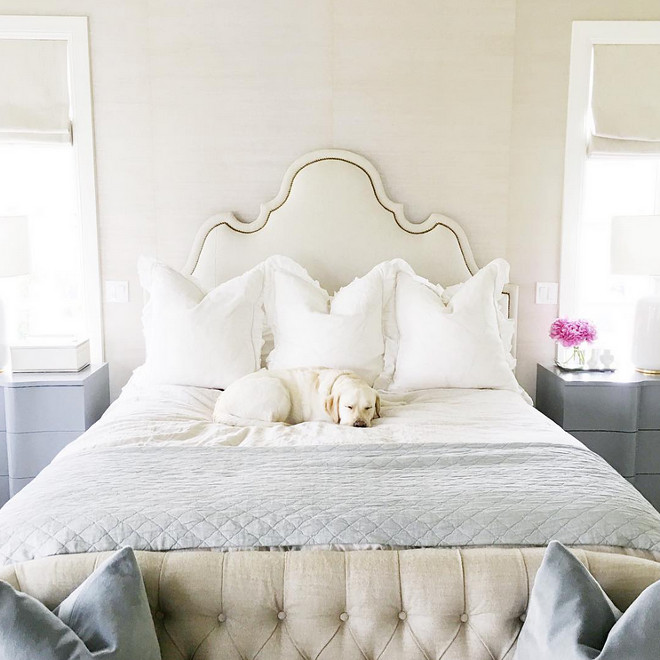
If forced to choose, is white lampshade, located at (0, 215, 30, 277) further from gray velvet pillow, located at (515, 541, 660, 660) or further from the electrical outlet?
gray velvet pillow, located at (515, 541, 660, 660)

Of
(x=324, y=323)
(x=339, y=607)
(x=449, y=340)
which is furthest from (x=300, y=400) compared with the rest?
(x=339, y=607)

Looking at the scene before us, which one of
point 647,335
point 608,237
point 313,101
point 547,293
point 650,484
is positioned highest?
point 313,101

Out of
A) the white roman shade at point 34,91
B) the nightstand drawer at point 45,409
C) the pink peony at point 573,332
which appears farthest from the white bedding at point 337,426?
the white roman shade at point 34,91

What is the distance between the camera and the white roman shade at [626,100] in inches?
128

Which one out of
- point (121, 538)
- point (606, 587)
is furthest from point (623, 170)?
point (121, 538)

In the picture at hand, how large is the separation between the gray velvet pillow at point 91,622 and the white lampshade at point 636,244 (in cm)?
241

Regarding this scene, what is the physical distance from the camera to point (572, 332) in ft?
10.3

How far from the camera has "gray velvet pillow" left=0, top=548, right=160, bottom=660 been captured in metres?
1.19

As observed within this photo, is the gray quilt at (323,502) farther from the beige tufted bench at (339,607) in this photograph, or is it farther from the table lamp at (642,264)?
the table lamp at (642,264)

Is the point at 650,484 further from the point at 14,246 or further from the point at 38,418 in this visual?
the point at 14,246

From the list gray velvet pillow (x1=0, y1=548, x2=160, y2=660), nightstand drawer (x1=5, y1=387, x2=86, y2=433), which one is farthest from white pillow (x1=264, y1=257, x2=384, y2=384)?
gray velvet pillow (x1=0, y1=548, x2=160, y2=660)

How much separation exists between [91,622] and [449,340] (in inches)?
69.9

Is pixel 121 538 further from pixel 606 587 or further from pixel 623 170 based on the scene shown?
pixel 623 170

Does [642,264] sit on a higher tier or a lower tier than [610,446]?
higher
